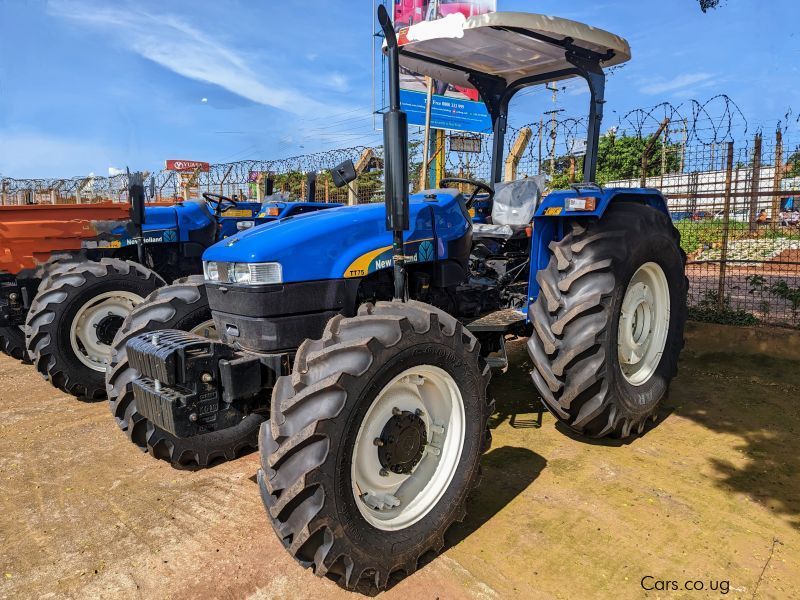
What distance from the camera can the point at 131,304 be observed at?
17.1 ft

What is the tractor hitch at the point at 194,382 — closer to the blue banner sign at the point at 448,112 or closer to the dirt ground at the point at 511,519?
the dirt ground at the point at 511,519

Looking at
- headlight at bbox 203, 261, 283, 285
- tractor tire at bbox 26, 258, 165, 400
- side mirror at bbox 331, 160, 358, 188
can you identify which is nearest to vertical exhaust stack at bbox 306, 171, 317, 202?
tractor tire at bbox 26, 258, 165, 400

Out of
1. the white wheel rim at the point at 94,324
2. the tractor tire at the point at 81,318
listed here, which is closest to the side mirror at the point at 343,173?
the white wheel rim at the point at 94,324

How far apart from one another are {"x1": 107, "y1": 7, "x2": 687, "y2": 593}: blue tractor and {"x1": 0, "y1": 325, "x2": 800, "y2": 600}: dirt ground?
239 millimetres

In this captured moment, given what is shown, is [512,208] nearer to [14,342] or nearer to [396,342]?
[396,342]

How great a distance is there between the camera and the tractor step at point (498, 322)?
11.9 feet

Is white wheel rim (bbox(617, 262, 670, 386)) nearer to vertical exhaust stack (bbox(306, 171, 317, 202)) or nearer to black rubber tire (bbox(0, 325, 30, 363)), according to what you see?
vertical exhaust stack (bbox(306, 171, 317, 202))

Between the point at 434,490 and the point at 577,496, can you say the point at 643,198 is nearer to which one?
the point at 577,496

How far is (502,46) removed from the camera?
13.0ft

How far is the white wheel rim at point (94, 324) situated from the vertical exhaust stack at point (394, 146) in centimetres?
334

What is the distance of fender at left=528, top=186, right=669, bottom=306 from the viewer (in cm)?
351

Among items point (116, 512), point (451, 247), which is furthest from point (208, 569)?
point (451, 247)

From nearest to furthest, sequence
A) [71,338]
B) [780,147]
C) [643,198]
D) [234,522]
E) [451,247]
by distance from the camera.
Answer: [234,522] → [451,247] → [643,198] → [71,338] → [780,147]

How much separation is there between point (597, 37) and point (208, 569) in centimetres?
364
